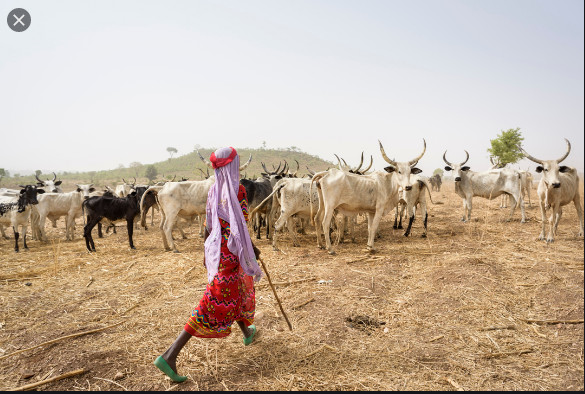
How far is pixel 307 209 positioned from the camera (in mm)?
8570

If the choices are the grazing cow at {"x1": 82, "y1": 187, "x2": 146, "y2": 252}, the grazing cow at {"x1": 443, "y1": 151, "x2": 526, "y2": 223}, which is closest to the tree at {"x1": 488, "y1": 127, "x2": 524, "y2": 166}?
the grazing cow at {"x1": 443, "y1": 151, "x2": 526, "y2": 223}

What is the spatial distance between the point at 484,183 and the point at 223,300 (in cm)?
1201

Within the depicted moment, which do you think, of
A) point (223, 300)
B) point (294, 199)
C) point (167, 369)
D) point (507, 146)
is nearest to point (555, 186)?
point (294, 199)

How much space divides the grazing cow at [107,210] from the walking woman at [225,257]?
269 inches

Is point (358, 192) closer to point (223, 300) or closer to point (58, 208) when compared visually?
point (223, 300)

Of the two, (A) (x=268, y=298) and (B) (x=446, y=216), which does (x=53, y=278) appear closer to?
(A) (x=268, y=298)

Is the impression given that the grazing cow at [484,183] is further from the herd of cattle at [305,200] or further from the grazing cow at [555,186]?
the grazing cow at [555,186]

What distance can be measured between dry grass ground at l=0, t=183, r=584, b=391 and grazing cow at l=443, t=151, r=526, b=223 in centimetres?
437

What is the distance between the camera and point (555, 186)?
7422 millimetres

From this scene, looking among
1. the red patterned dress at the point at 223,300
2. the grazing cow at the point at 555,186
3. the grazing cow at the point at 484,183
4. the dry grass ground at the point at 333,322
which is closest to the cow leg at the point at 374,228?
the dry grass ground at the point at 333,322

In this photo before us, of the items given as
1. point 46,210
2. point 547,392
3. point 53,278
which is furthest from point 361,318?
point 46,210

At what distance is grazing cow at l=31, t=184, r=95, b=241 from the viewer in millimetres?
10742

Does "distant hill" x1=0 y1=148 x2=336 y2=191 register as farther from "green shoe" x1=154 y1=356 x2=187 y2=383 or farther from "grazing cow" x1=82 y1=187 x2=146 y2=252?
"green shoe" x1=154 y1=356 x2=187 y2=383

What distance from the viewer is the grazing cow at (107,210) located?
8.70 metres
